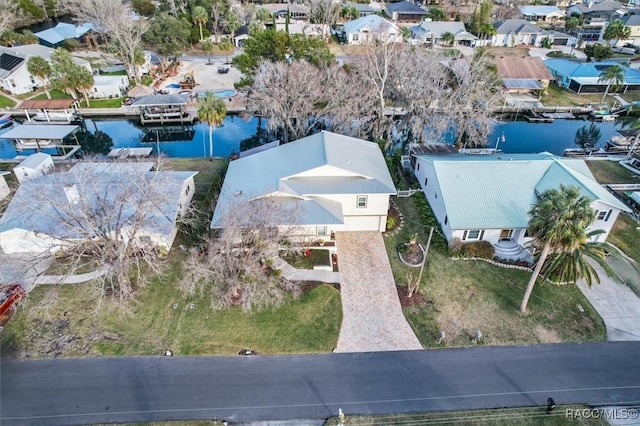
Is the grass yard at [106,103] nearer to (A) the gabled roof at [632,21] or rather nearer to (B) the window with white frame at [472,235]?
(B) the window with white frame at [472,235]

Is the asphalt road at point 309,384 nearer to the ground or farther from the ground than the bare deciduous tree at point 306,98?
nearer to the ground

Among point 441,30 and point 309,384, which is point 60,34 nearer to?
point 441,30

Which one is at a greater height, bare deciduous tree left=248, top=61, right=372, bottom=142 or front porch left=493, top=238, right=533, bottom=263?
bare deciduous tree left=248, top=61, right=372, bottom=142

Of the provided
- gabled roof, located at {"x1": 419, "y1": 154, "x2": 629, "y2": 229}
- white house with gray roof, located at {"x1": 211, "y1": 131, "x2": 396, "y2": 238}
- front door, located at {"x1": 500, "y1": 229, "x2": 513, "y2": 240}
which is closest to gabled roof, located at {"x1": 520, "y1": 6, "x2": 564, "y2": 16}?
gabled roof, located at {"x1": 419, "y1": 154, "x2": 629, "y2": 229}

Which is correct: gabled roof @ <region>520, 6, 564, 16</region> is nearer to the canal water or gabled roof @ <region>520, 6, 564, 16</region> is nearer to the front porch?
the canal water

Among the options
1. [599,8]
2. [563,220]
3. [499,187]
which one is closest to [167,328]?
[563,220]

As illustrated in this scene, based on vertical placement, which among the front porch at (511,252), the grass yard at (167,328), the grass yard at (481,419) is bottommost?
the grass yard at (481,419)

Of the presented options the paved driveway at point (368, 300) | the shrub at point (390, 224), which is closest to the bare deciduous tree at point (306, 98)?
the shrub at point (390, 224)
